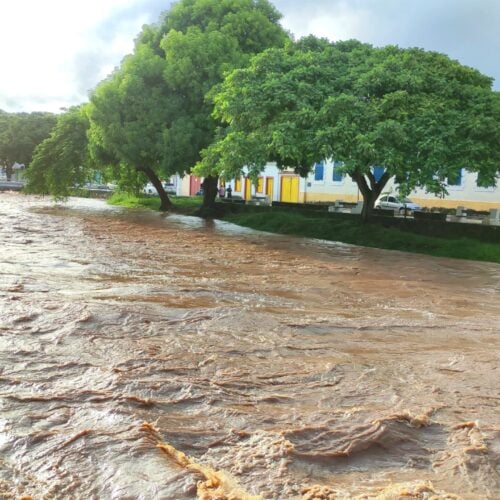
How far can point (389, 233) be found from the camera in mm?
18047

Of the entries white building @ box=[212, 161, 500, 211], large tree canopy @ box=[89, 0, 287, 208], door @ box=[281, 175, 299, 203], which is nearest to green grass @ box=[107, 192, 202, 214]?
white building @ box=[212, 161, 500, 211]

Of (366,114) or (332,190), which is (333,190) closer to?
(332,190)

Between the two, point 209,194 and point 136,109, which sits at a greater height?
point 136,109

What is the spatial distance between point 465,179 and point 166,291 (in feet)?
93.4

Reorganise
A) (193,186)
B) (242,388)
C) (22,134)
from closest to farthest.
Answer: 1. (242,388)
2. (22,134)
3. (193,186)

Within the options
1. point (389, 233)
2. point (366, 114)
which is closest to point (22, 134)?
point (389, 233)

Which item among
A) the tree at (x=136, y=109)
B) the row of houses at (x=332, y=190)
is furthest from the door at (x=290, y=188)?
the tree at (x=136, y=109)

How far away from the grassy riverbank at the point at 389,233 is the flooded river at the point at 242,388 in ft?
20.0

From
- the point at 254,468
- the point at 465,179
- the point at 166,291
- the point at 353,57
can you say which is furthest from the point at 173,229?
the point at 465,179

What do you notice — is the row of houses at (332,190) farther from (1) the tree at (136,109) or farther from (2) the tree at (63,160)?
(2) the tree at (63,160)

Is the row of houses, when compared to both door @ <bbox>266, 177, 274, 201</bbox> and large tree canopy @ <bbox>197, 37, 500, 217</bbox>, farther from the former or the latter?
large tree canopy @ <bbox>197, 37, 500, 217</bbox>

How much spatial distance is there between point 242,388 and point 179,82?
20.8m

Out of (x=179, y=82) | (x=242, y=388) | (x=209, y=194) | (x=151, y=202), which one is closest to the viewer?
(x=242, y=388)

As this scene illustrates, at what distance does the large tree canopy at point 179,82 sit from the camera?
77.2ft
